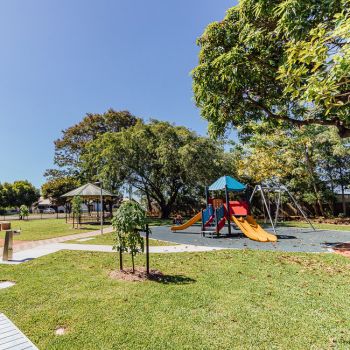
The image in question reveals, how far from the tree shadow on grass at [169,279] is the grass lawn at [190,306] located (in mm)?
24

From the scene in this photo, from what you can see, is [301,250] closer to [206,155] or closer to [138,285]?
[138,285]

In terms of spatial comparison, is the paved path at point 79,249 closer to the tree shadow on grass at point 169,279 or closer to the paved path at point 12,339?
the tree shadow on grass at point 169,279

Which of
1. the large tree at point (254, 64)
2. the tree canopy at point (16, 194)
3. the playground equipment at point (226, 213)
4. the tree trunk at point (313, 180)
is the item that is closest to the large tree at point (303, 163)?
the tree trunk at point (313, 180)

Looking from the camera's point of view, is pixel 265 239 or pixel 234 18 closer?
pixel 234 18

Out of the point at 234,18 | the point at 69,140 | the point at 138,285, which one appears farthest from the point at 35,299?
the point at 69,140

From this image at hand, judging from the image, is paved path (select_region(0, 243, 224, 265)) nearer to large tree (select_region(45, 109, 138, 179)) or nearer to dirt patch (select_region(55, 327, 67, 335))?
dirt patch (select_region(55, 327, 67, 335))

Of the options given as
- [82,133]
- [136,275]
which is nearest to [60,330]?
[136,275]

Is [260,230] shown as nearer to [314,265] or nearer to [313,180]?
[314,265]

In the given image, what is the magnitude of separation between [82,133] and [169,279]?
3587 centimetres

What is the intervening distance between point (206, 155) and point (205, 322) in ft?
58.7

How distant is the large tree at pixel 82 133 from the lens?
1404 inches

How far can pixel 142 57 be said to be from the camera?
52.1ft

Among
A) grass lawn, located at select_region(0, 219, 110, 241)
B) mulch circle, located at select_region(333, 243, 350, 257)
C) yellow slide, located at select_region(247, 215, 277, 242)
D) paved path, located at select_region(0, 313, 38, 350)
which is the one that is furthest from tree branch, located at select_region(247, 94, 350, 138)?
grass lawn, located at select_region(0, 219, 110, 241)

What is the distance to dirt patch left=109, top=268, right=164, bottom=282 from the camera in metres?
5.99
